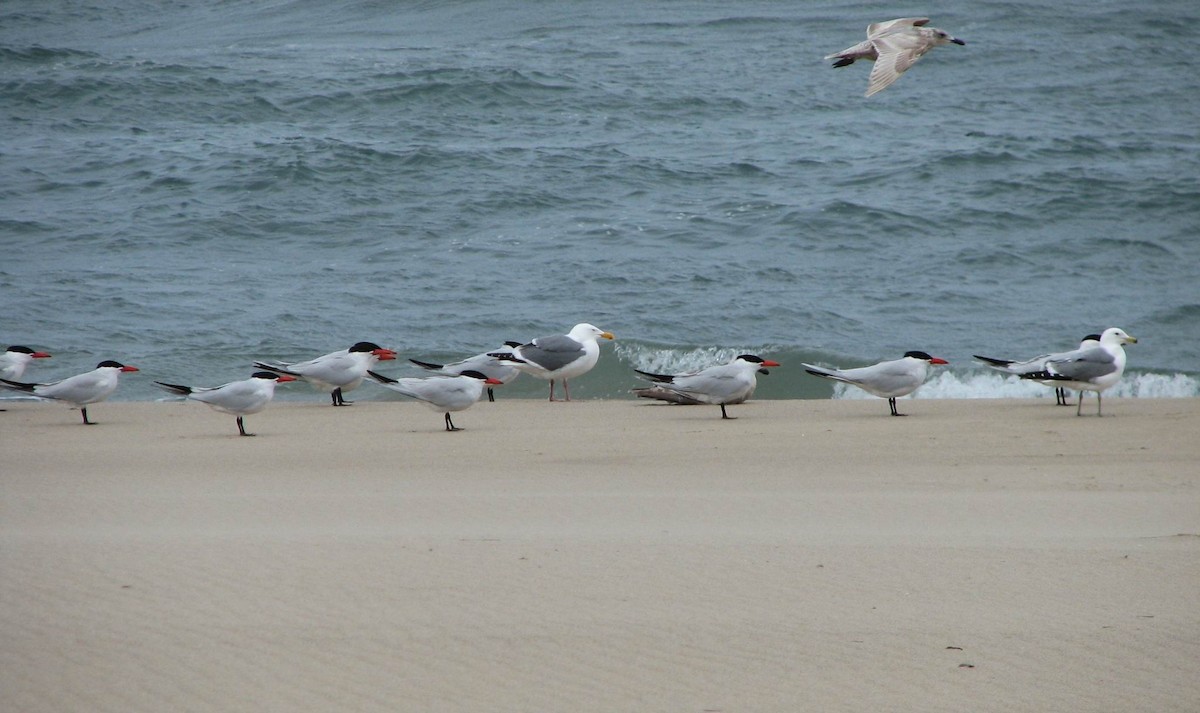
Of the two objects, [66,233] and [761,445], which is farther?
[66,233]

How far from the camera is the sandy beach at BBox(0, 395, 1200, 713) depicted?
371 cm

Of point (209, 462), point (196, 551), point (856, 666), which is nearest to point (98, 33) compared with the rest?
point (209, 462)

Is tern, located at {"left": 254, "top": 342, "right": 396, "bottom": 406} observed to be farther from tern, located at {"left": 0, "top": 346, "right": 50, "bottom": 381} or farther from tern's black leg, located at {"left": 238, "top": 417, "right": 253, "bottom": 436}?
tern, located at {"left": 0, "top": 346, "right": 50, "bottom": 381}

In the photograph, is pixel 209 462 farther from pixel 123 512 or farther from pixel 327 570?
pixel 327 570

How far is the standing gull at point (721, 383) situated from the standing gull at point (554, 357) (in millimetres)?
1222

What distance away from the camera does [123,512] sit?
5996 millimetres

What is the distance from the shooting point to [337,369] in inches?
411

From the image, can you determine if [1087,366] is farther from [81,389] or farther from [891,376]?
[81,389]

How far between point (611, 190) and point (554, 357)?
8585 mm

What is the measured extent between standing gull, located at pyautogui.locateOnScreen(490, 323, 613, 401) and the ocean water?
785 millimetres

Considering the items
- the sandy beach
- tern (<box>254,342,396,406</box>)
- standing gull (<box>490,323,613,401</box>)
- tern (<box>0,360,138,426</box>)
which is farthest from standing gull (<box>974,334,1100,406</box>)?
tern (<box>0,360,138,426</box>)

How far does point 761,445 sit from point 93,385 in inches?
206

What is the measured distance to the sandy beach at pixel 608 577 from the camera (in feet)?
12.2

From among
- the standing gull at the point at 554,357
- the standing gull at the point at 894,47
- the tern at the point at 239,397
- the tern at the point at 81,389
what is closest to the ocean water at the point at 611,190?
the standing gull at the point at 554,357
